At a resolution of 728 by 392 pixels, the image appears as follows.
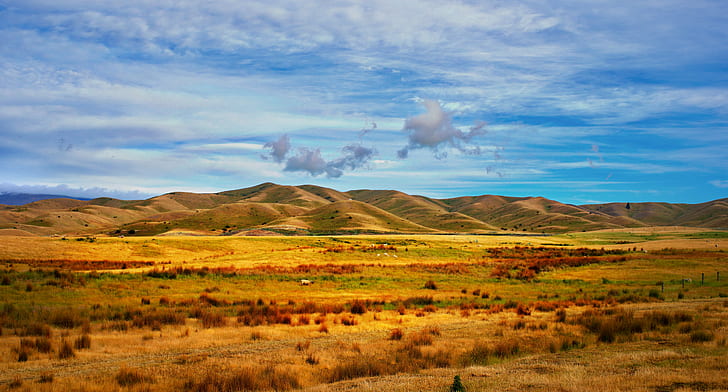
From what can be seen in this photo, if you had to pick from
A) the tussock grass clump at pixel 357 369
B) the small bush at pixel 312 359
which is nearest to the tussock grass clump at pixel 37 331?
the small bush at pixel 312 359

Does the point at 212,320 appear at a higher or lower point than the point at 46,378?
lower

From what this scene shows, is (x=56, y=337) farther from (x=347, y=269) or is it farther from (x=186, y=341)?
(x=347, y=269)

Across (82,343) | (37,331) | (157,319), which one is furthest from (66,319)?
(82,343)

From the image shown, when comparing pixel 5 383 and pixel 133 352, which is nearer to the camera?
pixel 5 383

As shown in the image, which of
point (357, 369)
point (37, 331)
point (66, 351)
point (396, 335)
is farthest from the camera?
point (37, 331)

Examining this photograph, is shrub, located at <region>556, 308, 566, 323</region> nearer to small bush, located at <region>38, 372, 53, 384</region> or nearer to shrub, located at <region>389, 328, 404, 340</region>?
shrub, located at <region>389, 328, 404, 340</region>

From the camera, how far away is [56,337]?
14484 millimetres

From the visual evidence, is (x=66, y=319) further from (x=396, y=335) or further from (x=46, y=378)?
(x=396, y=335)

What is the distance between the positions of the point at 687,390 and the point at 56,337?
56.9ft

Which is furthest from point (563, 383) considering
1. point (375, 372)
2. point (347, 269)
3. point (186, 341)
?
point (347, 269)

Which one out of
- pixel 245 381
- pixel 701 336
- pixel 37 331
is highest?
pixel 701 336

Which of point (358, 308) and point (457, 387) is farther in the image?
point (358, 308)

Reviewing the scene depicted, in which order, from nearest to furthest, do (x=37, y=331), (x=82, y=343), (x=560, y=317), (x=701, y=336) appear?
(x=701, y=336) < (x=82, y=343) < (x=37, y=331) < (x=560, y=317)

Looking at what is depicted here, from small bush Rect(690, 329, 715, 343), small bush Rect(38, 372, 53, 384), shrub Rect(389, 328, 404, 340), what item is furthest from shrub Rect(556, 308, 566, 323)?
small bush Rect(38, 372, 53, 384)
